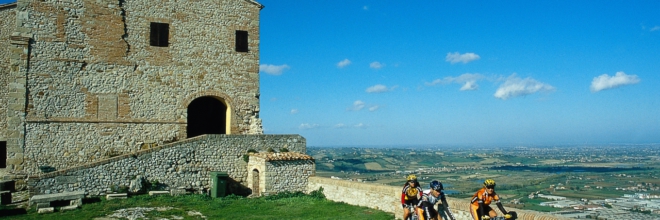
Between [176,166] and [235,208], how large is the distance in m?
4.09

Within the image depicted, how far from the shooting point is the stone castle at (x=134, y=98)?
16922 mm

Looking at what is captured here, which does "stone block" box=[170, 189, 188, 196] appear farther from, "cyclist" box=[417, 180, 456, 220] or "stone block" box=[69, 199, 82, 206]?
"cyclist" box=[417, 180, 456, 220]

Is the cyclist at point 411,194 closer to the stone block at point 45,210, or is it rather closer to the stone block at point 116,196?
the stone block at point 45,210

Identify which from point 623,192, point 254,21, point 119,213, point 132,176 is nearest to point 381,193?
point 119,213

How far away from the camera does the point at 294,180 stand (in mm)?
17656

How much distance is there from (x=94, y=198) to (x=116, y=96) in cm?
490

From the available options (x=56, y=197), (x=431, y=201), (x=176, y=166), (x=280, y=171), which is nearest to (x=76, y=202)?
(x=56, y=197)

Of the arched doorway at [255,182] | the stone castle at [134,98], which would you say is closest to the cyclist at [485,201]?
the stone castle at [134,98]

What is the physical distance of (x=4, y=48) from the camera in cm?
1773

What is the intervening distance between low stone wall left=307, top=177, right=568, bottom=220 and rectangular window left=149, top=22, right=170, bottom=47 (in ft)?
28.0

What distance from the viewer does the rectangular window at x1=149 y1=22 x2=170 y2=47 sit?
1947 cm

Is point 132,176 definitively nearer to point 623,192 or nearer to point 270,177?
point 270,177

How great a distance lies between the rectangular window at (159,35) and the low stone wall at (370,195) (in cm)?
853

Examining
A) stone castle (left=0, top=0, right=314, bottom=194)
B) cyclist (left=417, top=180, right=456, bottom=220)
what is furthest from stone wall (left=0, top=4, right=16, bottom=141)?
cyclist (left=417, top=180, right=456, bottom=220)
